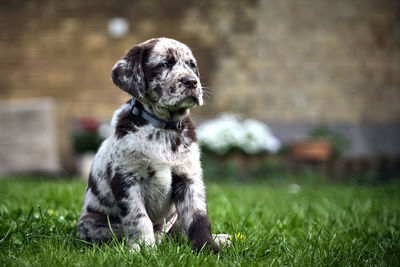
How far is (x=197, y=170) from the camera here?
102 inches

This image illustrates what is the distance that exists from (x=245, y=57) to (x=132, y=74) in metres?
8.60

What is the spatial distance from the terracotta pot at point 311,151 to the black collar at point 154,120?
256 inches

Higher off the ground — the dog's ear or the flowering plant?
the dog's ear

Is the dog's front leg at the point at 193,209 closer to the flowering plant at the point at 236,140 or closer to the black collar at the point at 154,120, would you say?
the black collar at the point at 154,120

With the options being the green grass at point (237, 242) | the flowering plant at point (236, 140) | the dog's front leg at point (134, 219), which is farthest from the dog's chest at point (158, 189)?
the flowering plant at point (236, 140)

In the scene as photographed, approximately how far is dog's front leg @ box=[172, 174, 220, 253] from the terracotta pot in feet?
21.5

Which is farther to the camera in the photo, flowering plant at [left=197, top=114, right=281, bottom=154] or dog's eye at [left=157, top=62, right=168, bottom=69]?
flowering plant at [left=197, top=114, right=281, bottom=154]

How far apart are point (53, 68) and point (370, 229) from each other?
952 centimetres

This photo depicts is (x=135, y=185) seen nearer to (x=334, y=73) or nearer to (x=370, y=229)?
(x=370, y=229)

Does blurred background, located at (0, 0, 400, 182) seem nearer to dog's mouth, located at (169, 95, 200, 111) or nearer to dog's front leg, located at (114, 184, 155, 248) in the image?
dog's mouth, located at (169, 95, 200, 111)

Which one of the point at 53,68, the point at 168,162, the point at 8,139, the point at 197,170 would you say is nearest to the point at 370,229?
the point at 197,170

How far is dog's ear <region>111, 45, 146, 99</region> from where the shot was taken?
2.53 meters

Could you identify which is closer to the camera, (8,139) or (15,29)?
(8,139)

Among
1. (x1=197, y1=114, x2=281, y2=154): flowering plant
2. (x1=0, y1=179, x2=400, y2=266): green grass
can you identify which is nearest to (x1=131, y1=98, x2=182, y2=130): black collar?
(x1=0, y1=179, x2=400, y2=266): green grass
